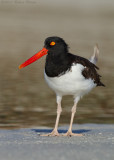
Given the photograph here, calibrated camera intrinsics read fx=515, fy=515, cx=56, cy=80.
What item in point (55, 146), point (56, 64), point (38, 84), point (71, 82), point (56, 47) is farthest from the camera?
point (38, 84)

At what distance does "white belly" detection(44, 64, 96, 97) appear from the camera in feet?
28.6

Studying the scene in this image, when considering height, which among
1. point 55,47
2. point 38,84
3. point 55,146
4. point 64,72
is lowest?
point 55,146

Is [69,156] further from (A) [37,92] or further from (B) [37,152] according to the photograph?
(A) [37,92]

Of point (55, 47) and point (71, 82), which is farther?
point (55, 47)

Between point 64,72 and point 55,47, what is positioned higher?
point 55,47

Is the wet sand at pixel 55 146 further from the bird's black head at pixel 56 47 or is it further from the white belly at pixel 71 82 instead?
the bird's black head at pixel 56 47

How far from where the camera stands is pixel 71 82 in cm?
872

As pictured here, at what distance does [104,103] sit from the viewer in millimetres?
12617

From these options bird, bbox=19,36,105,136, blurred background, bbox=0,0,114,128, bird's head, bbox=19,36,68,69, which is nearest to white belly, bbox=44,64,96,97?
bird, bbox=19,36,105,136

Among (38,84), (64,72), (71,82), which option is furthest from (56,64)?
(38,84)

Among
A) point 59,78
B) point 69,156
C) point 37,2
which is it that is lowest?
point 69,156

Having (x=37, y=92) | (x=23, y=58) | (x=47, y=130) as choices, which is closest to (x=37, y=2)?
(x=23, y=58)

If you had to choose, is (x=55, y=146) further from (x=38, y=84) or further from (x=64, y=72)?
(x=38, y=84)

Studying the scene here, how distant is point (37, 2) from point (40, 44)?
38437mm
